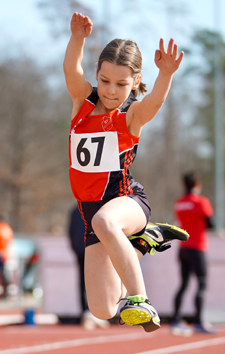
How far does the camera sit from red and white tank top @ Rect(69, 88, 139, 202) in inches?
150

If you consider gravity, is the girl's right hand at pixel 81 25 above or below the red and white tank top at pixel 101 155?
above

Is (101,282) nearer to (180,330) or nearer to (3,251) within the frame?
(180,330)

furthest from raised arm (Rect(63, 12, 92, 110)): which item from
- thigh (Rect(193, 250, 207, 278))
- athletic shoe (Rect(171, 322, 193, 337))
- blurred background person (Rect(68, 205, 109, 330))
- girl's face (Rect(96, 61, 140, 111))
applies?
athletic shoe (Rect(171, 322, 193, 337))

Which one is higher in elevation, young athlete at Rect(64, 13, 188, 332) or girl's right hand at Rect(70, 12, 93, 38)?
girl's right hand at Rect(70, 12, 93, 38)

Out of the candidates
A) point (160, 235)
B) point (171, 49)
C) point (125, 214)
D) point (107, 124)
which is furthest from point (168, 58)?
point (160, 235)

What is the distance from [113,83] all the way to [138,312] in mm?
1483

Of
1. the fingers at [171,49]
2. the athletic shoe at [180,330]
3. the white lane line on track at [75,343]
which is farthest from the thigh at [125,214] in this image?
the athletic shoe at [180,330]

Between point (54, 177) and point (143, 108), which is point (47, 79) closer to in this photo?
point (54, 177)

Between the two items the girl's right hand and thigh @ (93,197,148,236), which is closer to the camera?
thigh @ (93,197,148,236)

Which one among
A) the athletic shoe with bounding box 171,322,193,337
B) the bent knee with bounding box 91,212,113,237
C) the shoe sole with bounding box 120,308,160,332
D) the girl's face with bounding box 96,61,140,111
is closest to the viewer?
the shoe sole with bounding box 120,308,160,332

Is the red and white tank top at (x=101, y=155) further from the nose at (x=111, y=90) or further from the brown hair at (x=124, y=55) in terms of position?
the brown hair at (x=124, y=55)

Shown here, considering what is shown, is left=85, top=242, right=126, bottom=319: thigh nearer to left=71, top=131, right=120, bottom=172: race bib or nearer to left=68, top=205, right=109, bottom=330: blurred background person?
left=71, top=131, right=120, bottom=172: race bib

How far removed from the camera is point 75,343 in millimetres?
7715

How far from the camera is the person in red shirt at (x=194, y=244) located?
8.14m
